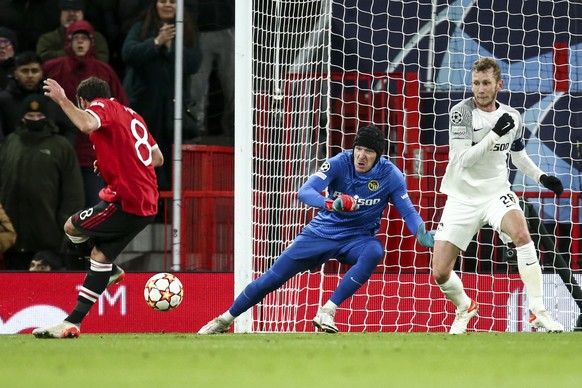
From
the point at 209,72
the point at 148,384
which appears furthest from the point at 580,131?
the point at 148,384

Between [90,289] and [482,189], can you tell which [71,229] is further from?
[482,189]

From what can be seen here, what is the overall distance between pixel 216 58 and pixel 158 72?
630 millimetres

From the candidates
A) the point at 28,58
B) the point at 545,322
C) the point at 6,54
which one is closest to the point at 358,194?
the point at 545,322

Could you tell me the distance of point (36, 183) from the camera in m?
11.6

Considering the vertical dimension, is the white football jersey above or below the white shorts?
above

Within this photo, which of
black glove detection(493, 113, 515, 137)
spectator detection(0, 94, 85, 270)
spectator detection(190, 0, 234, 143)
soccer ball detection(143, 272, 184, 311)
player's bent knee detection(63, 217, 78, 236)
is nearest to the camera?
black glove detection(493, 113, 515, 137)

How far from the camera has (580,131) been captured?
11633 millimetres

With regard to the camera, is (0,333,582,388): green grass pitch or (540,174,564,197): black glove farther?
(540,174,564,197): black glove

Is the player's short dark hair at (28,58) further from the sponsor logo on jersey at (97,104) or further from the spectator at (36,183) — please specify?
the sponsor logo on jersey at (97,104)

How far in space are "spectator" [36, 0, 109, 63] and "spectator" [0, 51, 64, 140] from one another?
0.20 meters

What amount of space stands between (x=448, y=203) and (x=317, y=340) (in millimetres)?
1629

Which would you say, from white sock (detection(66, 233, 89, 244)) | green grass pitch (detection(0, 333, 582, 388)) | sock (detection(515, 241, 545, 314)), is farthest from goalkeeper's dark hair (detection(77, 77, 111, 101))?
sock (detection(515, 241, 545, 314))

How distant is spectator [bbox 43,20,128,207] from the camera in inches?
462

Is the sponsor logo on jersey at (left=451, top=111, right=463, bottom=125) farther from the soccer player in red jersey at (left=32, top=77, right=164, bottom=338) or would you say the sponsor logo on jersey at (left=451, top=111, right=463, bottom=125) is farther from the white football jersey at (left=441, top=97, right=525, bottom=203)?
the soccer player in red jersey at (left=32, top=77, right=164, bottom=338)
